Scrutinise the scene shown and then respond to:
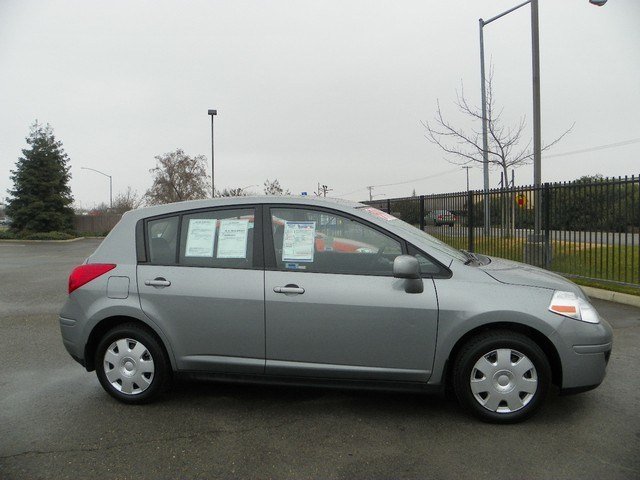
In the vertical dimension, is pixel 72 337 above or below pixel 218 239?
below

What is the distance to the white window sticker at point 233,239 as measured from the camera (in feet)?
12.4

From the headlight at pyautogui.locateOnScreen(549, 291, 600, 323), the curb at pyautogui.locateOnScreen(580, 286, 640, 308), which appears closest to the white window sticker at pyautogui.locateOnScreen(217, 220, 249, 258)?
the headlight at pyautogui.locateOnScreen(549, 291, 600, 323)

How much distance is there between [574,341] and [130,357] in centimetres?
322

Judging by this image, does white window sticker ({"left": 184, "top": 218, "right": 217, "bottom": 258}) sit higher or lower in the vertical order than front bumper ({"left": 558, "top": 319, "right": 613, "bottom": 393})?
higher

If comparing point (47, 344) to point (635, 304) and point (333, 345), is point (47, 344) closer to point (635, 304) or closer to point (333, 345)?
point (333, 345)

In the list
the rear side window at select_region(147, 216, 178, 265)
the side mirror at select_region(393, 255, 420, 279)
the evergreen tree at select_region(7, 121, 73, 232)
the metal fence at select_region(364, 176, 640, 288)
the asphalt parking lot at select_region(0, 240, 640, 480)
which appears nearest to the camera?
the asphalt parking lot at select_region(0, 240, 640, 480)

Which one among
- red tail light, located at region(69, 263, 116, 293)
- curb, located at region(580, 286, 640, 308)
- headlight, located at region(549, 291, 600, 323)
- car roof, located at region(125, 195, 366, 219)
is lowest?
curb, located at region(580, 286, 640, 308)

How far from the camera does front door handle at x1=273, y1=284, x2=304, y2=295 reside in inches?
140

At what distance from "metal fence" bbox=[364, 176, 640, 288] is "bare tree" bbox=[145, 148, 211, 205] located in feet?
126

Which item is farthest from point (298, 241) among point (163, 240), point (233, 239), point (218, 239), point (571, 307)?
point (571, 307)

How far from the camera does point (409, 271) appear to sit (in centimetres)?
331

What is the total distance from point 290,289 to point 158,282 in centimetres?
105

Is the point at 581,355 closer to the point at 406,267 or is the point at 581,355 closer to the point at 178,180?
the point at 406,267

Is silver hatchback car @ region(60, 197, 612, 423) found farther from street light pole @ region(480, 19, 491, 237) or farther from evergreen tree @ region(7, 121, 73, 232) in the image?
evergreen tree @ region(7, 121, 73, 232)
